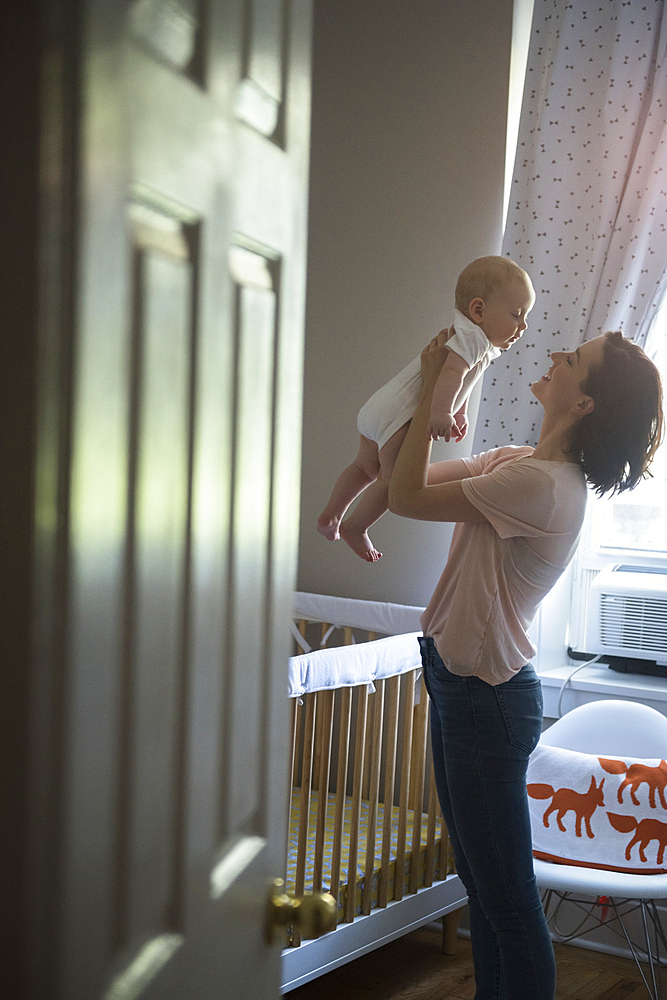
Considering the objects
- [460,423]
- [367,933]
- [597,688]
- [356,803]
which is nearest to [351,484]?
[460,423]

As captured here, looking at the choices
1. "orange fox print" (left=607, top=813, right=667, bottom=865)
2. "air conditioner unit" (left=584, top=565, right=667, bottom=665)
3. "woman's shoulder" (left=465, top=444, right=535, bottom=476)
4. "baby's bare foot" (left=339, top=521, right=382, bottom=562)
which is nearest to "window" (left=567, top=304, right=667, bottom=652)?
"air conditioner unit" (left=584, top=565, right=667, bottom=665)

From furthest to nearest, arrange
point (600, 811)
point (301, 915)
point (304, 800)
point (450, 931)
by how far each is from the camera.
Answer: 1. point (450, 931)
2. point (600, 811)
3. point (304, 800)
4. point (301, 915)

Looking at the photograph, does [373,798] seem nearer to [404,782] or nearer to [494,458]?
[404,782]

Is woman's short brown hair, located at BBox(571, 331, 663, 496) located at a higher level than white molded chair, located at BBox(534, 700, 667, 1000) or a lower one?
higher

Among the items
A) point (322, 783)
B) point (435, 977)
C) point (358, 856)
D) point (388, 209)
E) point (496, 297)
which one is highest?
point (388, 209)

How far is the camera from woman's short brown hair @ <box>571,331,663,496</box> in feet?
4.99

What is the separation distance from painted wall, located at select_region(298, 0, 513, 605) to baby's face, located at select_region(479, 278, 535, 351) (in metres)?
1.02

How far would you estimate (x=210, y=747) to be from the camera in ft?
2.17

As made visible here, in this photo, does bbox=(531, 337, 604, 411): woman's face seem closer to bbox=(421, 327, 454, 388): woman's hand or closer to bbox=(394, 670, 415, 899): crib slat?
bbox=(421, 327, 454, 388): woman's hand

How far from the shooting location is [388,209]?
8.90 feet

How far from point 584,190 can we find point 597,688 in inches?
54.1

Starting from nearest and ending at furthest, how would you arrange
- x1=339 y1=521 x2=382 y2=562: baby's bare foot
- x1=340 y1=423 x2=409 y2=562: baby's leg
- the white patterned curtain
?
x1=340 y1=423 x2=409 y2=562: baby's leg < x1=339 y1=521 x2=382 y2=562: baby's bare foot < the white patterned curtain

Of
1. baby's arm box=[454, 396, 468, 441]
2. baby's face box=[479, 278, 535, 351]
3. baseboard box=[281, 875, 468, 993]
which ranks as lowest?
baseboard box=[281, 875, 468, 993]

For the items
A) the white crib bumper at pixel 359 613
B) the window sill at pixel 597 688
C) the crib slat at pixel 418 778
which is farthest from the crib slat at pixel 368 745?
the window sill at pixel 597 688
